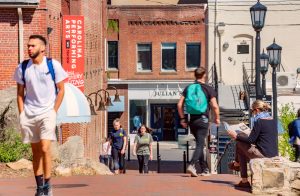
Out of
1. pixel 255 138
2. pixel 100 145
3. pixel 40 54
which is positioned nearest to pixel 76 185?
pixel 255 138

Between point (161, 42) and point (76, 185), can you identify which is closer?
point (76, 185)

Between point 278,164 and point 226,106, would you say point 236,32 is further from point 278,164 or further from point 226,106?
point 278,164

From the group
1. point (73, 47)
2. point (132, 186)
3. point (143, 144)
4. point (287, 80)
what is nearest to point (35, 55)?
point (132, 186)

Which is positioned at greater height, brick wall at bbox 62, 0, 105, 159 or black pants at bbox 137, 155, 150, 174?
brick wall at bbox 62, 0, 105, 159

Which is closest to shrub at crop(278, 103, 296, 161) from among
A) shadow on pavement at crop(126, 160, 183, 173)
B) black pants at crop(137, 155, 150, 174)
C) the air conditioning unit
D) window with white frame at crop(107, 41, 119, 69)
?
black pants at crop(137, 155, 150, 174)

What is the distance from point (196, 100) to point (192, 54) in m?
42.2

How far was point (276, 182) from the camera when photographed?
1195 cm

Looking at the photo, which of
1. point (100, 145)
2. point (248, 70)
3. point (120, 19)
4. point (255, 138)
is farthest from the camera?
point (120, 19)

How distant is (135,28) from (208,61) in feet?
32.0

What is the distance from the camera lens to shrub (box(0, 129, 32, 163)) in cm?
1822

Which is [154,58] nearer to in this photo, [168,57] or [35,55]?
[168,57]

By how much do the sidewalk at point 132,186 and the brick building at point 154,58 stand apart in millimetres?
40596

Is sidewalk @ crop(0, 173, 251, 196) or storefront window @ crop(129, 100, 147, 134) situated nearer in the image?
sidewalk @ crop(0, 173, 251, 196)

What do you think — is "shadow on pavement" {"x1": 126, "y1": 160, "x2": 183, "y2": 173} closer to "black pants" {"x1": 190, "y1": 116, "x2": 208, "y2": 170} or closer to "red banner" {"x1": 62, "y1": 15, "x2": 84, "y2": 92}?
"red banner" {"x1": 62, "y1": 15, "x2": 84, "y2": 92}
